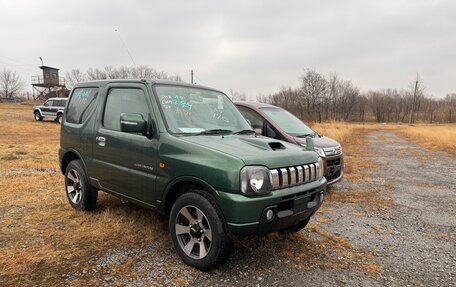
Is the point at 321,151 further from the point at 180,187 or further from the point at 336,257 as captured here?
the point at 180,187

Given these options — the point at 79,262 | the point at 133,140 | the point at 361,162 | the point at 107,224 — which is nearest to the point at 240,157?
the point at 133,140

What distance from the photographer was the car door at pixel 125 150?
3.71 metres

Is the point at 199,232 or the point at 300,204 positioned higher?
the point at 300,204

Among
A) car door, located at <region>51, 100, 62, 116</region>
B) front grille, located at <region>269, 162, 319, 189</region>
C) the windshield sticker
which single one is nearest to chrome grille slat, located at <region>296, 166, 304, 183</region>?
front grille, located at <region>269, 162, 319, 189</region>

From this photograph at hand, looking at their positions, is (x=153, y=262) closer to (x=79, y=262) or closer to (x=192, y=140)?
(x=79, y=262)

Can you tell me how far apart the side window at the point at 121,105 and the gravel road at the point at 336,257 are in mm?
1605

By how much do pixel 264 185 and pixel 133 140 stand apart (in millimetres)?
1718

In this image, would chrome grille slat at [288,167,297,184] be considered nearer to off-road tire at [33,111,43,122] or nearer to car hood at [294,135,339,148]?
car hood at [294,135,339,148]

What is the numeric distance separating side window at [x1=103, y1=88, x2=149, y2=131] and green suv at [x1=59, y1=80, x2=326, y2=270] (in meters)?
0.01

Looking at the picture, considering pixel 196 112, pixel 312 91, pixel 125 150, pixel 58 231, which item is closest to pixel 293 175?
pixel 196 112

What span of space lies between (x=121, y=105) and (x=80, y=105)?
1096mm

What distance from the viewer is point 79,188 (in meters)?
5.02

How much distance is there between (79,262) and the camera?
136 inches

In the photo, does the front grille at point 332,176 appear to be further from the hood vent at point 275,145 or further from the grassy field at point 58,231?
the hood vent at point 275,145
